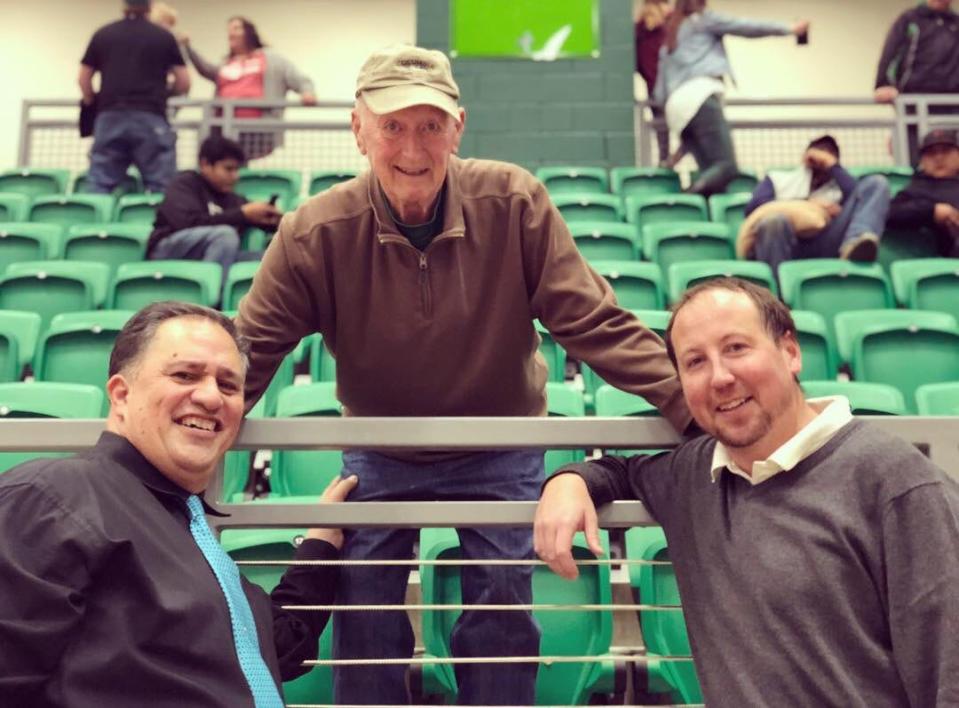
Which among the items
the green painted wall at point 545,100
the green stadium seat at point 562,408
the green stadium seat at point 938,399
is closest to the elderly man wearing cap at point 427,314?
the green stadium seat at point 562,408

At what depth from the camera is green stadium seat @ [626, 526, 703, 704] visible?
7.03ft

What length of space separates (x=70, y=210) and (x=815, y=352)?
3.81m

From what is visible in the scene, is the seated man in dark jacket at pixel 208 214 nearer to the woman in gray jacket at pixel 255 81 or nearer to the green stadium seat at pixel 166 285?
the green stadium seat at pixel 166 285

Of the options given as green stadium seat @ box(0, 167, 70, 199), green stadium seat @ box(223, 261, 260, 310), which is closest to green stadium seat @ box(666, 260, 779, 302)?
green stadium seat @ box(223, 261, 260, 310)

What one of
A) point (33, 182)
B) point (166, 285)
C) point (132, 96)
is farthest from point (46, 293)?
point (33, 182)

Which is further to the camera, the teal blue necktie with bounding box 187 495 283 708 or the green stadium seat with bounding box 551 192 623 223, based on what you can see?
the green stadium seat with bounding box 551 192 623 223

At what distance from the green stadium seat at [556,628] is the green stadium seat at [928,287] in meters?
2.46

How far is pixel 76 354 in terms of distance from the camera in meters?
3.45

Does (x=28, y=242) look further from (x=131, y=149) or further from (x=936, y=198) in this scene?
(x=936, y=198)

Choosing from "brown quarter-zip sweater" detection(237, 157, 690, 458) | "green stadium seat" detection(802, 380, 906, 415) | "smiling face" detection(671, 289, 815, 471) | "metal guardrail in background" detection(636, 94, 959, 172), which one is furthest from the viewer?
"metal guardrail in background" detection(636, 94, 959, 172)

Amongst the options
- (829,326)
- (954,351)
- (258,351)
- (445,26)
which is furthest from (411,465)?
(445,26)

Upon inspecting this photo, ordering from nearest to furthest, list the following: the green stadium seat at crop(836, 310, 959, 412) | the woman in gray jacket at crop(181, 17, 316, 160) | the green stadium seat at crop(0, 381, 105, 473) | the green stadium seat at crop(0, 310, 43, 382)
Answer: the green stadium seat at crop(0, 381, 105, 473), the green stadium seat at crop(0, 310, 43, 382), the green stadium seat at crop(836, 310, 959, 412), the woman in gray jacket at crop(181, 17, 316, 160)

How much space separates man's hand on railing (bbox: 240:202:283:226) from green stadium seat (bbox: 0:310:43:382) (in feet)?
4.27

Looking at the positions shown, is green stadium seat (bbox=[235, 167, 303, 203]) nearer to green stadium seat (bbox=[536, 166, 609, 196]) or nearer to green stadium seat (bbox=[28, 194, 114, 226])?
green stadium seat (bbox=[28, 194, 114, 226])
